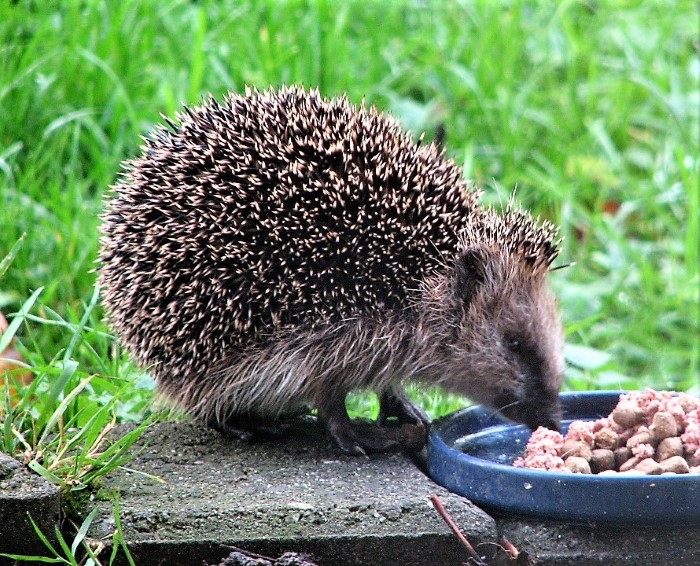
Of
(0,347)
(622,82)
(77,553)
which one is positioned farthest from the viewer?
(622,82)

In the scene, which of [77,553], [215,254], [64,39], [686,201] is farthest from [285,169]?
[686,201]

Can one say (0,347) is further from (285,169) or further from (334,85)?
(334,85)

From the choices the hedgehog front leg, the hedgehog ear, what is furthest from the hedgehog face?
the hedgehog front leg

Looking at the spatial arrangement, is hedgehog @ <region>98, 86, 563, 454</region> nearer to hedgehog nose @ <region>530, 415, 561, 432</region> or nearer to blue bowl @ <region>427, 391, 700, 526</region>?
hedgehog nose @ <region>530, 415, 561, 432</region>

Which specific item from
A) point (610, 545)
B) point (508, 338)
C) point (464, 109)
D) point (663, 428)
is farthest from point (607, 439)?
point (464, 109)

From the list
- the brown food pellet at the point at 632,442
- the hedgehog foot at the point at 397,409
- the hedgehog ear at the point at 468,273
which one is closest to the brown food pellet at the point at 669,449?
the brown food pellet at the point at 632,442

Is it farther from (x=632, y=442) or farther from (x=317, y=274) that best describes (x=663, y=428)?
(x=317, y=274)
